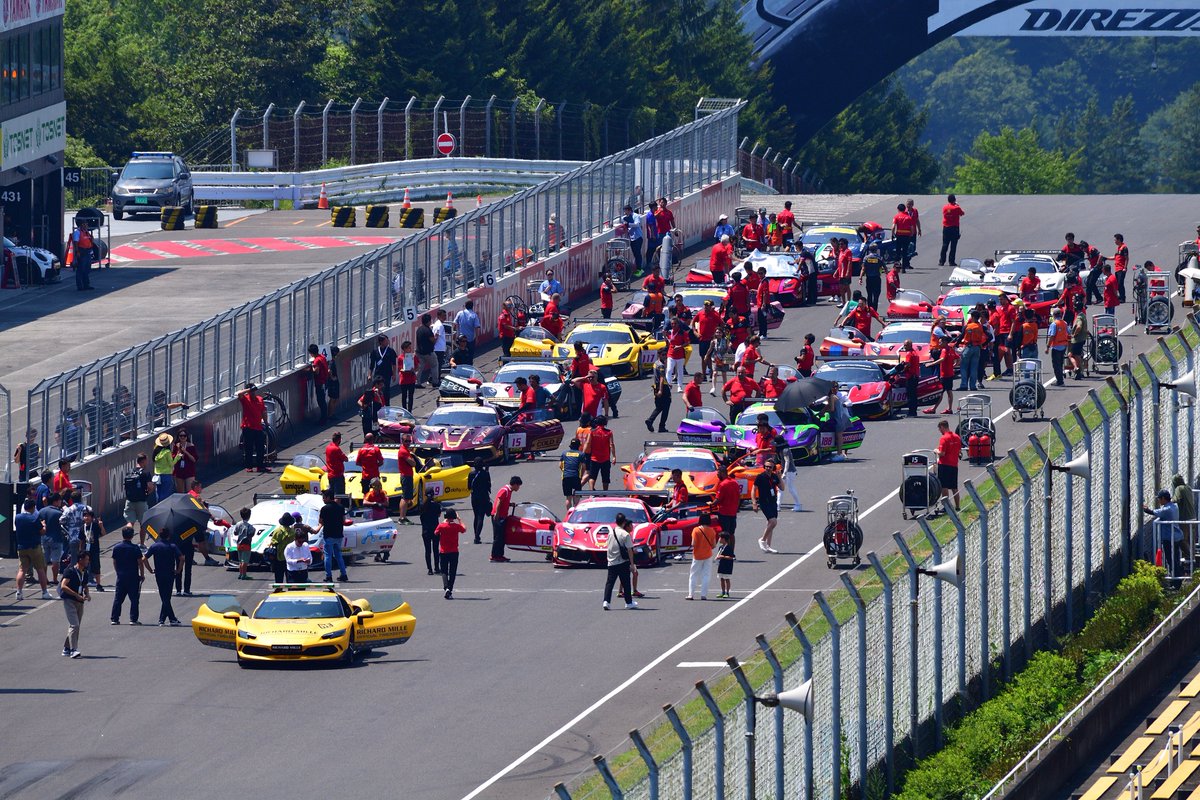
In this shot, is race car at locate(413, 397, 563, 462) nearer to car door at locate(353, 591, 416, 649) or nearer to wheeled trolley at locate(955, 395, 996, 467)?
wheeled trolley at locate(955, 395, 996, 467)

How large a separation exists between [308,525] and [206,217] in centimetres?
3856

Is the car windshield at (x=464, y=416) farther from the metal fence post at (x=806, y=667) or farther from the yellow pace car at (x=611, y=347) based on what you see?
the metal fence post at (x=806, y=667)

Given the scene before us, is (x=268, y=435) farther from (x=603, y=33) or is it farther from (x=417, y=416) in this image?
(x=603, y=33)

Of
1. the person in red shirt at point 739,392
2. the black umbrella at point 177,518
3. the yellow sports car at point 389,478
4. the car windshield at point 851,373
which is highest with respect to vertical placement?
the car windshield at point 851,373

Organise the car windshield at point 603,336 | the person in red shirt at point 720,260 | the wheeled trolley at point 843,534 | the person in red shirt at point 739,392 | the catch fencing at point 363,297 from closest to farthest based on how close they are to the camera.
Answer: the wheeled trolley at point 843,534, the catch fencing at point 363,297, the person in red shirt at point 739,392, the car windshield at point 603,336, the person in red shirt at point 720,260

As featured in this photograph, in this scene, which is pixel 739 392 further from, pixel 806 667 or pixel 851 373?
pixel 806 667

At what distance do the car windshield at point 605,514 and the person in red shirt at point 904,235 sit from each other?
2533cm

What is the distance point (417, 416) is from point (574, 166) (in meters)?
33.8

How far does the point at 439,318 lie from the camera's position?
50125 millimetres

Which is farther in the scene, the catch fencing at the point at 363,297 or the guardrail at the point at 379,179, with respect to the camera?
the guardrail at the point at 379,179

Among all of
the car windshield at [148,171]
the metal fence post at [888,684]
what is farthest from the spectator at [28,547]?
the car windshield at [148,171]

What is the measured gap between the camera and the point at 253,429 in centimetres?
4341

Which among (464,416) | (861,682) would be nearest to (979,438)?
(464,416)

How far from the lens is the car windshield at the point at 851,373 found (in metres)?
44.2
